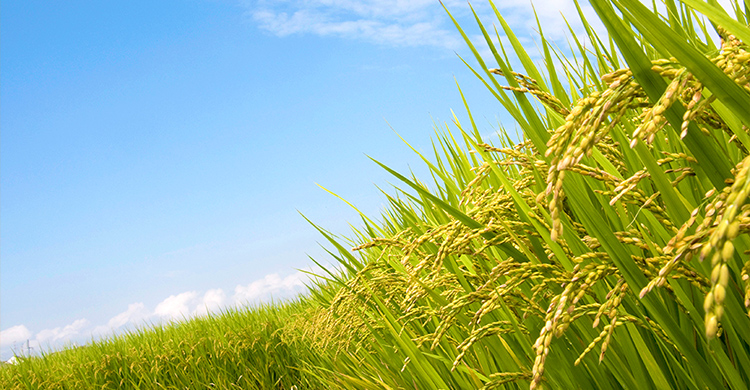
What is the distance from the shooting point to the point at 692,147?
0.84 meters

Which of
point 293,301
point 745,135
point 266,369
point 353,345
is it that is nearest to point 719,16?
point 745,135

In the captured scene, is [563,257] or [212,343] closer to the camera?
[563,257]

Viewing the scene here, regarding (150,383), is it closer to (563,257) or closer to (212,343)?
(212,343)

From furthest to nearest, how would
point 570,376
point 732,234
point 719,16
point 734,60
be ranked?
point 570,376, point 719,16, point 734,60, point 732,234

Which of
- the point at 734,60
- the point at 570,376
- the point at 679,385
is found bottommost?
the point at 679,385

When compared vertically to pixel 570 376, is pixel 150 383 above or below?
above

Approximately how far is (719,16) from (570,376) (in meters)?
1.08

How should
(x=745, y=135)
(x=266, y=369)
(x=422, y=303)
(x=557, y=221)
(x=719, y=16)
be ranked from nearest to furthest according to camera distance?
(x=557, y=221) < (x=719, y=16) < (x=745, y=135) < (x=422, y=303) < (x=266, y=369)

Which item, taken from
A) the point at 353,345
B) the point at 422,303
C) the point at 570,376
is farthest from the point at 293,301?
the point at 570,376

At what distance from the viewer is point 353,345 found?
14.4 feet

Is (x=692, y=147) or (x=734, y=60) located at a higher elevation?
(x=734, y=60)

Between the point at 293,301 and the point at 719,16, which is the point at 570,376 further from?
the point at 293,301

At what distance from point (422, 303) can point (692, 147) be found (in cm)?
247

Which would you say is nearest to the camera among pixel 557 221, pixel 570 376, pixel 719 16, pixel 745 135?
pixel 557 221
